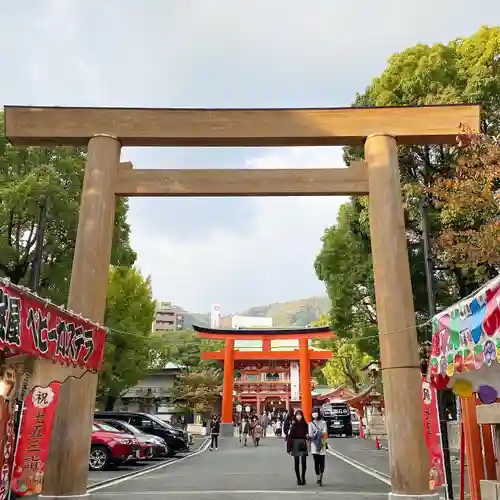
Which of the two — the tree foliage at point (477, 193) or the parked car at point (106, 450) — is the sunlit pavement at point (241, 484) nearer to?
the parked car at point (106, 450)

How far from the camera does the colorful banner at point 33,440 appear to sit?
7258 millimetres

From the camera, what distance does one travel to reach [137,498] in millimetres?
9898

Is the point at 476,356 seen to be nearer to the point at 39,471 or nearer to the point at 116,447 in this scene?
the point at 39,471

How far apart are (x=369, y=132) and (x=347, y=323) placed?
380 inches

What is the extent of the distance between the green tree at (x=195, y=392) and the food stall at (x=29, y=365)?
110 feet

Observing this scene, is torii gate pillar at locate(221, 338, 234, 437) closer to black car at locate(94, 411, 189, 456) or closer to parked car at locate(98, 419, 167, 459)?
black car at locate(94, 411, 189, 456)

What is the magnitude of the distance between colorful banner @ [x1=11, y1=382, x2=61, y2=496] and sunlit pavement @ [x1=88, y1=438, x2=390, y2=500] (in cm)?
286

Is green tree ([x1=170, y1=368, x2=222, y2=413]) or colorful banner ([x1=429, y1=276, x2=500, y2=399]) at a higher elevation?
green tree ([x1=170, y1=368, x2=222, y2=413])

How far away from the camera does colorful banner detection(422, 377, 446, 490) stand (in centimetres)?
863

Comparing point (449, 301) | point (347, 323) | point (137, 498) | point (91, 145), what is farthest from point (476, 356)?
point (347, 323)

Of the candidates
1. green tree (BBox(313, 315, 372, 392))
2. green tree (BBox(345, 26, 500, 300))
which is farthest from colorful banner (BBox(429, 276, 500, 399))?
green tree (BBox(313, 315, 372, 392))

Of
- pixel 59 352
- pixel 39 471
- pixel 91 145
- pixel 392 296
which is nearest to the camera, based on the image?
pixel 59 352

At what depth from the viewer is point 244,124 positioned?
1064cm

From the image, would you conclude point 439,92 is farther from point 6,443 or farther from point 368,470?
point 6,443
